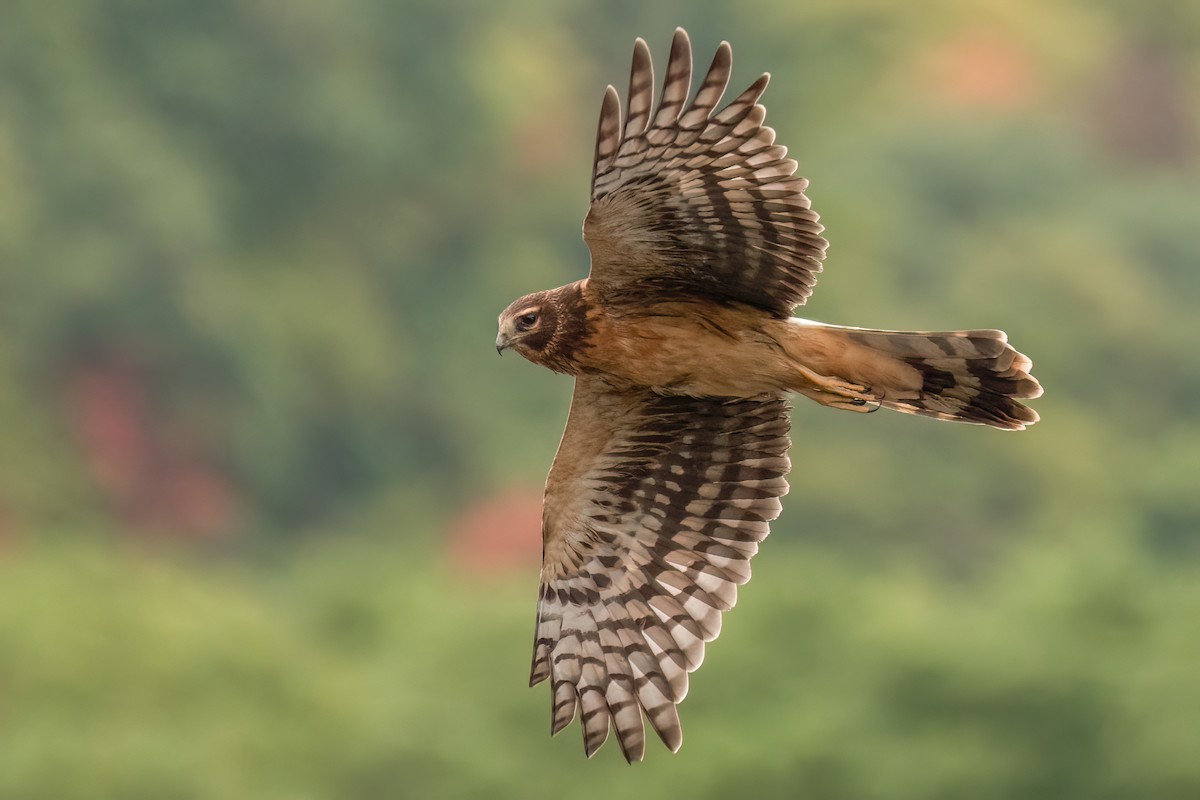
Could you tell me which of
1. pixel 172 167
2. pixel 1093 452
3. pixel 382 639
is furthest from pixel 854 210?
pixel 382 639

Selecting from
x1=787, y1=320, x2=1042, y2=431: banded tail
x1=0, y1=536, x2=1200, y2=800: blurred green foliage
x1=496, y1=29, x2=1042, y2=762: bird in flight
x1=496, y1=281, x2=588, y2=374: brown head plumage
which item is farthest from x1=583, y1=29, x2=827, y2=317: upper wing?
x1=0, y1=536, x2=1200, y2=800: blurred green foliage

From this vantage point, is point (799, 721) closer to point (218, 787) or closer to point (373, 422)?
point (218, 787)

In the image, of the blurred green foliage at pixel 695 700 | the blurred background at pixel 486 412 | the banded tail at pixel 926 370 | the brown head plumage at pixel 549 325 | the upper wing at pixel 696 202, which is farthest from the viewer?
the blurred background at pixel 486 412

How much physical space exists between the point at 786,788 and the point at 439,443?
90.5ft

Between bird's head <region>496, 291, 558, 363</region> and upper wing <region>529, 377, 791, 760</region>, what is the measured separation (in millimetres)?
532

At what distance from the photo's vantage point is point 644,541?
941cm

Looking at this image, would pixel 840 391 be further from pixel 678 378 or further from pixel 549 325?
pixel 549 325

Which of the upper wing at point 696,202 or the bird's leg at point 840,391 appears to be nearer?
the upper wing at point 696,202

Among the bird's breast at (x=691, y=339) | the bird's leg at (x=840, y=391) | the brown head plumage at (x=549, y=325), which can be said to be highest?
the brown head plumage at (x=549, y=325)

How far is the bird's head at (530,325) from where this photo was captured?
27.8 feet

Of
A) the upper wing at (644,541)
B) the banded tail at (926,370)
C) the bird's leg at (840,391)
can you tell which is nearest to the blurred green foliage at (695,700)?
the upper wing at (644,541)

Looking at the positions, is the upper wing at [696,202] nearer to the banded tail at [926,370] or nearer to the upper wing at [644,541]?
the banded tail at [926,370]

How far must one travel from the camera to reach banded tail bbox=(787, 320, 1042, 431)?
329 inches

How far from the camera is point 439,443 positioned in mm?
47375
